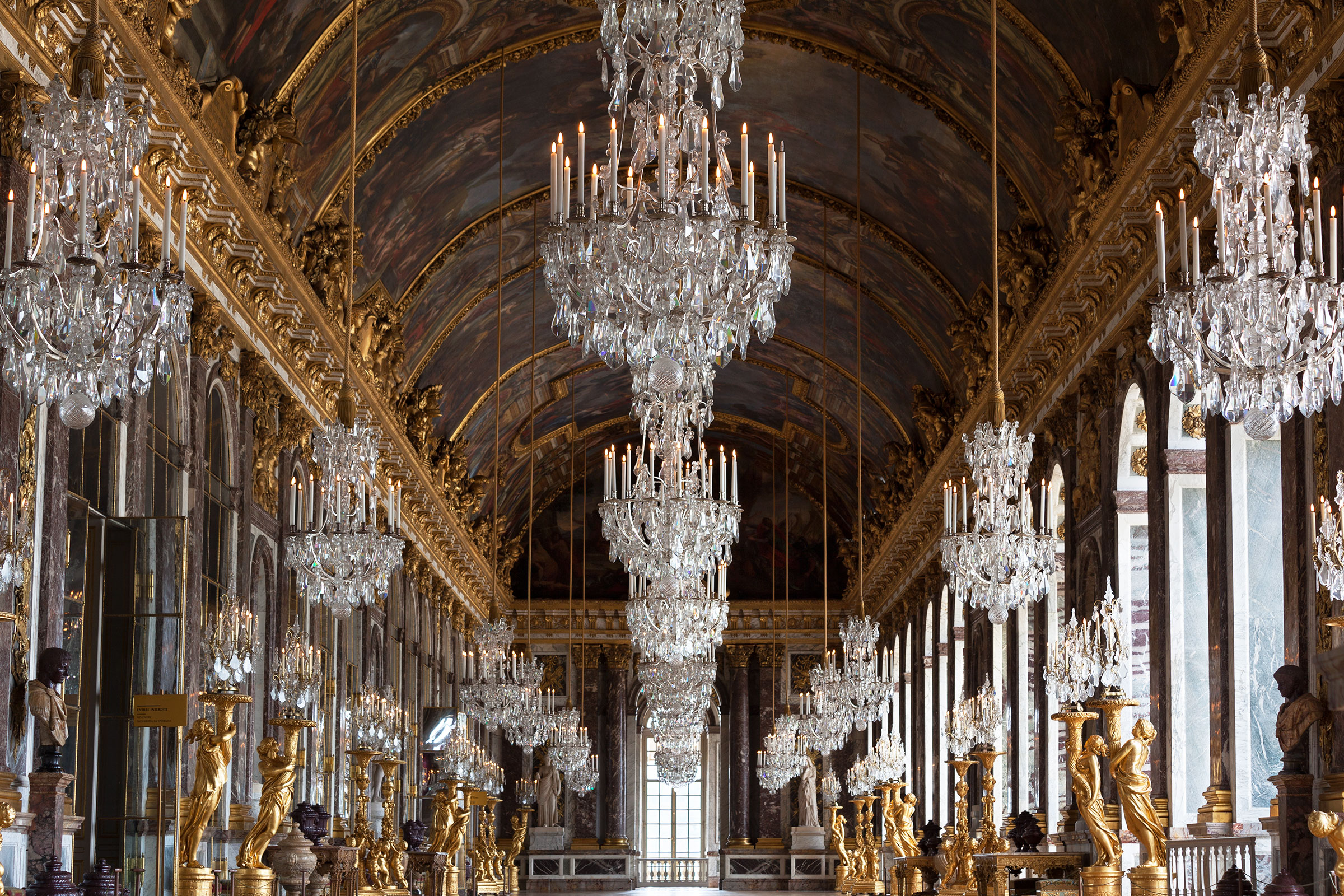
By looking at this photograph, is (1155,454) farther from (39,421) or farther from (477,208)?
(477,208)

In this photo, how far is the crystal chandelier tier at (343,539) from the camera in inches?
489

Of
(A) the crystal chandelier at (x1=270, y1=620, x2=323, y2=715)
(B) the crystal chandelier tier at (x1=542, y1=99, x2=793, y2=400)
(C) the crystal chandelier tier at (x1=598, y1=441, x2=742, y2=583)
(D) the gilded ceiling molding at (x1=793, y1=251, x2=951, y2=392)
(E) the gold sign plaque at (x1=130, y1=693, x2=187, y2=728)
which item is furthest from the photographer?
(D) the gilded ceiling molding at (x1=793, y1=251, x2=951, y2=392)

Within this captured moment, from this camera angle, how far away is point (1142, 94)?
14.6 metres

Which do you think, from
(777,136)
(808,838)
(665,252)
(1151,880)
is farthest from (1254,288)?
(808,838)

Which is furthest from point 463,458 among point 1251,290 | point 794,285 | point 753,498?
point 1251,290

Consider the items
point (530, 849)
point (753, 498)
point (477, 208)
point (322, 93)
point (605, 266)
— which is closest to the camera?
point (605, 266)

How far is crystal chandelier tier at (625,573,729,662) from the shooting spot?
16.2m

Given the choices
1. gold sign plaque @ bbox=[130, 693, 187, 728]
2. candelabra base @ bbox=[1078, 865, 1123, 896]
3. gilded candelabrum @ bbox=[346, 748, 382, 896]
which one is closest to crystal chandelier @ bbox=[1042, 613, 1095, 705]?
candelabra base @ bbox=[1078, 865, 1123, 896]

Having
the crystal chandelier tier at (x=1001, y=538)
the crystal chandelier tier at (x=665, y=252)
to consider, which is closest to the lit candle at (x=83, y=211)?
the crystal chandelier tier at (x=665, y=252)

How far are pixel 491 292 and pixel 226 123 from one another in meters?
11.7

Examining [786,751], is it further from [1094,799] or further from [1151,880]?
[1151,880]

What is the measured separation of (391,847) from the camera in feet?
53.7

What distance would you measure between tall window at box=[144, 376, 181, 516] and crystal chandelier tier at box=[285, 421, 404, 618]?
1804 millimetres

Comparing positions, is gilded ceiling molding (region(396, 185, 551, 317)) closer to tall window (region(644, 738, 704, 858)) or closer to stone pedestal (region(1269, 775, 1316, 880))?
stone pedestal (region(1269, 775, 1316, 880))
